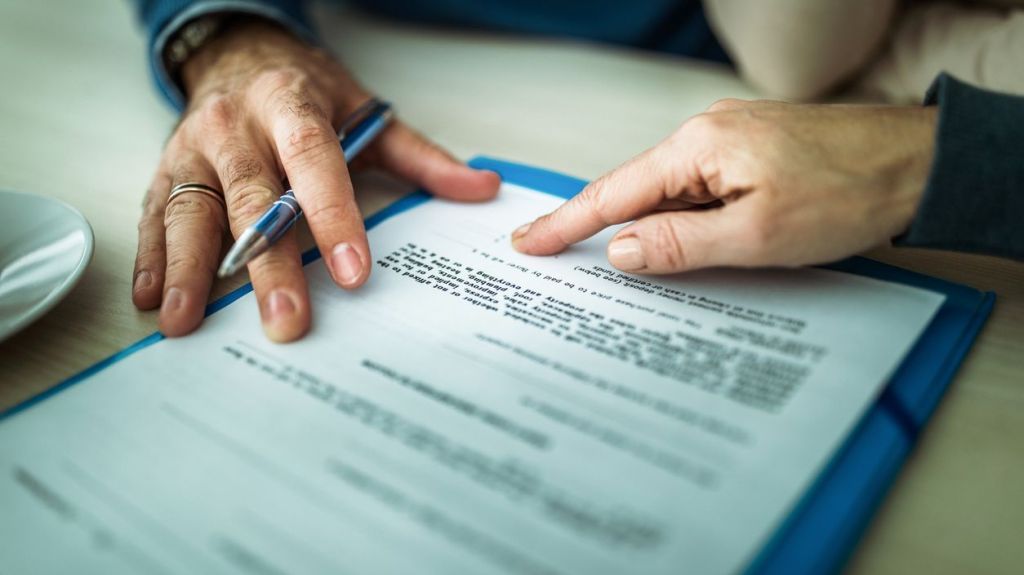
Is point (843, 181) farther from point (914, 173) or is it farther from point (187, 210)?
point (187, 210)

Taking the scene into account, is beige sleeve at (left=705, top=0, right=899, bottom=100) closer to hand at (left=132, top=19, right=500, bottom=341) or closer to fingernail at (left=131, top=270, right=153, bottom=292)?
hand at (left=132, top=19, right=500, bottom=341)

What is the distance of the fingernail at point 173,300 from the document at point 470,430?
27 millimetres

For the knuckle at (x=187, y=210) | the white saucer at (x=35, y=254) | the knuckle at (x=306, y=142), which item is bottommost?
the white saucer at (x=35, y=254)

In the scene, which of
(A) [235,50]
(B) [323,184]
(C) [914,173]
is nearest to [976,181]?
(C) [914,173]

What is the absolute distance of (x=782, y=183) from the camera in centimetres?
46

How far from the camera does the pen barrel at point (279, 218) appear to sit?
20.6 inches

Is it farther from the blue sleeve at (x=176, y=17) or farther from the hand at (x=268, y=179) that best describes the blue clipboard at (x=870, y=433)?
the blue sleeve at (x=176, y=17)

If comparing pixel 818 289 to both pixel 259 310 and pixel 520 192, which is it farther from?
pixel 259 310

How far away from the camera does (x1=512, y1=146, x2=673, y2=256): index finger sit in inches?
20.7

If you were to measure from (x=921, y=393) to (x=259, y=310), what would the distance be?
0.44 m

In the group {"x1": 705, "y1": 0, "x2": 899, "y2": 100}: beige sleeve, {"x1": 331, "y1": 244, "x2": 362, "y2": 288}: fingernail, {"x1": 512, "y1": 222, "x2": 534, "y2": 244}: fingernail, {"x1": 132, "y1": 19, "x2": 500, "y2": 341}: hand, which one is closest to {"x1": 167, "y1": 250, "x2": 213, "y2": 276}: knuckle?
{"x1": 132, "y1": 19, "x2": 500, "y2": 341}: hand

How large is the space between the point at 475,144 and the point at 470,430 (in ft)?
1.53

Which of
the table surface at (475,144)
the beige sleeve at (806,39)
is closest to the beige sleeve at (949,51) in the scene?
the beige sleeve at (806,39)

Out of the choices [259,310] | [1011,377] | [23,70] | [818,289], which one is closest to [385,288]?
[259,310]
